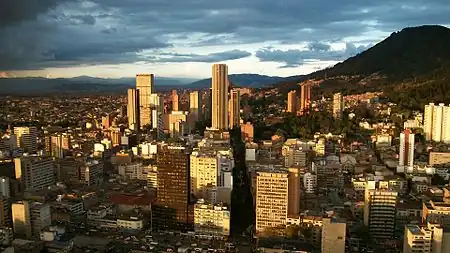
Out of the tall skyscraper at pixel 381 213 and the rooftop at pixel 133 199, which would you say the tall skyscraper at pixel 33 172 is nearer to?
the rooftop at pixel 133 199

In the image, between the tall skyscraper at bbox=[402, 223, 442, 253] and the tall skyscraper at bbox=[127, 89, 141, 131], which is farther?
the tall skyscraper at bbox=[127, 89, 141, 131]

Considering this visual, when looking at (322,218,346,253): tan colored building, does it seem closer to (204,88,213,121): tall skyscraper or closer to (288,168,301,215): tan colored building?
(288,168,301,215): tan colored building

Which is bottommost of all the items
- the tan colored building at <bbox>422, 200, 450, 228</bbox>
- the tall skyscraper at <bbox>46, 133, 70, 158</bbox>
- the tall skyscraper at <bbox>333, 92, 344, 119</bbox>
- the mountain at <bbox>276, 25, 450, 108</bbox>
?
the tan colored building at <bbox>422, 200, 450, 228</bbox>

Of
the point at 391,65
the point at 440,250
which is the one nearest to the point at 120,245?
the point at 440,250

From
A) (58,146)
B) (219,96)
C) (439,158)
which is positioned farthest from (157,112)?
(439,158)

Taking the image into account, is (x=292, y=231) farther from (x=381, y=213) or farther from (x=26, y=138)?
(x=26, y=138)

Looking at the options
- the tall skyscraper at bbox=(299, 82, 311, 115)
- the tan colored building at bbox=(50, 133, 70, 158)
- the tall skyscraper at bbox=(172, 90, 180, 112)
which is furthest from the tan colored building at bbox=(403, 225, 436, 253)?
the tall skyscraper at bbox=(172, 90, 180, 112)

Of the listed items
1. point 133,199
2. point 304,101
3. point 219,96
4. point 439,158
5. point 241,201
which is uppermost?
point 219,96
